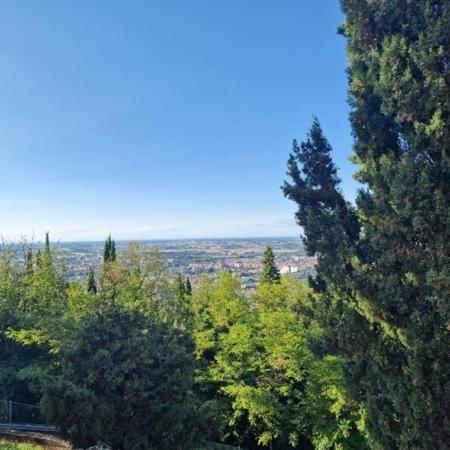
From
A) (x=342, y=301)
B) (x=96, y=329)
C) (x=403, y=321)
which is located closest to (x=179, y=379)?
(x=96, y=329)

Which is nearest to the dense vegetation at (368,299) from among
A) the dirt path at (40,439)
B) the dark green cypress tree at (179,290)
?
the dirt path at (40,439)

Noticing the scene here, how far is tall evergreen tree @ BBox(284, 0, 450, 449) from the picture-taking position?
587 centimetres

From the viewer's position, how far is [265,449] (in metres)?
17.4

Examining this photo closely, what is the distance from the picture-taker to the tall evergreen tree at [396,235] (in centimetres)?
587

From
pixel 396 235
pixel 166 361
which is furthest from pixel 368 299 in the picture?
pixel 166 361

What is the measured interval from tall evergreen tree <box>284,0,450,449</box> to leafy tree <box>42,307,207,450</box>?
182 inches

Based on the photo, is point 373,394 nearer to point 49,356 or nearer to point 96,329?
point 96,329

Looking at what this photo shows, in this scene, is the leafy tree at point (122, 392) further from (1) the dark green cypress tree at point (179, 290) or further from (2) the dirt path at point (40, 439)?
(1) the dark green cypress tree at point (179, 290)

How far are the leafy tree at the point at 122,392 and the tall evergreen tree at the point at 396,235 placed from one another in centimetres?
462

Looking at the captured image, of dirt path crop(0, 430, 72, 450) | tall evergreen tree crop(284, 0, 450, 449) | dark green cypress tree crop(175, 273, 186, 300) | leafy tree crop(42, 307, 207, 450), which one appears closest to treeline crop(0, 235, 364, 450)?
leafy tree crop(42, 307, 207, 450)

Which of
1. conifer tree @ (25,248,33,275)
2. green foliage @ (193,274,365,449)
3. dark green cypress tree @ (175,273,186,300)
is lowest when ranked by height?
green foliage @ (193,274,365,449)

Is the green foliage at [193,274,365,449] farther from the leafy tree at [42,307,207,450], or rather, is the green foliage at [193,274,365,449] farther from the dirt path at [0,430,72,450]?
the dirt path at [0,430,72,450]

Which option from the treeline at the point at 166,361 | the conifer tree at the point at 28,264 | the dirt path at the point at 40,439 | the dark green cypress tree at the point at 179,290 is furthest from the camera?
the conifer tree at the point at 28,264

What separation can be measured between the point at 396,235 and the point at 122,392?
700cm
